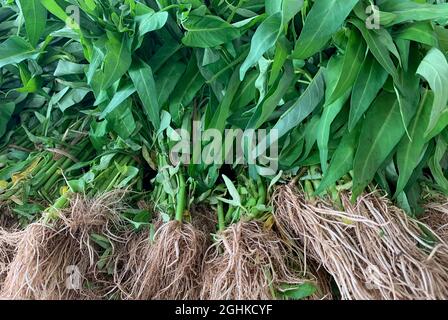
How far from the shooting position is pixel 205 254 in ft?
2.20

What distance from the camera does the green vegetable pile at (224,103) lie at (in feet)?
1.91

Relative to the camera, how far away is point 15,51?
0.75 m

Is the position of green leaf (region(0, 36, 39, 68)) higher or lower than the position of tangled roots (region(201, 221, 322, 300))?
higher

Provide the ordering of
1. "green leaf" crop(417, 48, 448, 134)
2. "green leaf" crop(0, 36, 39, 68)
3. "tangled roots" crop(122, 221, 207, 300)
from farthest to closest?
"green leaf" crop(0, 36, 39, 68), "tangled roots" crop(122, 221, 207, 300), "green leaf" crop(417, 48, 448, 134)

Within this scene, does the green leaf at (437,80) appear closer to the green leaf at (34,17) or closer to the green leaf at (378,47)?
the green leaf at (378,47)

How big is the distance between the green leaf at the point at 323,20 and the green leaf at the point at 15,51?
18.3 inches

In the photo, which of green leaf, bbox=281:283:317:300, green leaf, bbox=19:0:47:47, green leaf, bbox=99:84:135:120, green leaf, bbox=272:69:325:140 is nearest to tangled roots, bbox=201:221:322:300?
green leaf, bbox=281:283:317:300

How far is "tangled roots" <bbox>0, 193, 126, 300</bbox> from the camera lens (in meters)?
0.62

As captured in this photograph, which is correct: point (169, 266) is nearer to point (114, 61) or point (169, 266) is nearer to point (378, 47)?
point (114, 61)

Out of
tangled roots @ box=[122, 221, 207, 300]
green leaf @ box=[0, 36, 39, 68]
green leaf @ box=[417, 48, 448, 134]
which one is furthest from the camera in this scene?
green leaf @ box=[0, 36, 39, 68]

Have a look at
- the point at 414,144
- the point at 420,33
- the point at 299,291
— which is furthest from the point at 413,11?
the point at 299,291

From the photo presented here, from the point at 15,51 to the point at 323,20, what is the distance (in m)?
0.51

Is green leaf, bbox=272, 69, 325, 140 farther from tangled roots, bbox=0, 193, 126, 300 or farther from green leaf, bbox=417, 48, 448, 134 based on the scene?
tangled roots, bbox=0, 193, 126, 300

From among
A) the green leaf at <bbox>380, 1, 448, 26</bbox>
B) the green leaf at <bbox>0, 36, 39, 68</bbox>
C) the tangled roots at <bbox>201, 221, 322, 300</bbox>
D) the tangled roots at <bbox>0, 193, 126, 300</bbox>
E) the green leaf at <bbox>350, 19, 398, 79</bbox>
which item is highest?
the green leaf at <bbox>380, 1, 448, 26</bbox>
